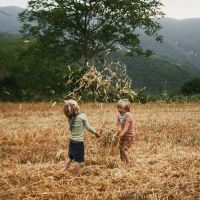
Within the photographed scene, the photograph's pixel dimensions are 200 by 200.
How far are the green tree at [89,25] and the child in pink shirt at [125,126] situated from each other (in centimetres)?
2927

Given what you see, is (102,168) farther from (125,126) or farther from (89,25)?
(89,25)

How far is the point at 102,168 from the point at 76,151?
0.65 metres

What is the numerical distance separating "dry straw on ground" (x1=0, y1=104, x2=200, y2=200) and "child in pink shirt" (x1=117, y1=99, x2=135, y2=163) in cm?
29

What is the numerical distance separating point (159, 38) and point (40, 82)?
1067cm

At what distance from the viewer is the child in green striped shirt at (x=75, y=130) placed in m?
9.07

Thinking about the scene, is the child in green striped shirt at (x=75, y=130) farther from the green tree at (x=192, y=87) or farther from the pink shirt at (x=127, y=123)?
the green tree at (x=192, y=87)

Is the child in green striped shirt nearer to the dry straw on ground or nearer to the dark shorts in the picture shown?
the dark shorts

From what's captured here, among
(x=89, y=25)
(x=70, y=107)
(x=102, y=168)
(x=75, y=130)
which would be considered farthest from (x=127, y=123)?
(x=89, y=25)

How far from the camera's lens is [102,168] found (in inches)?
371

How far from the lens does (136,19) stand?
39562 mm

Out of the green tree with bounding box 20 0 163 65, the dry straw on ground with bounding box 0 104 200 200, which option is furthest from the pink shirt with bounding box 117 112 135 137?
the green tree with bounding box 20 0 163 65

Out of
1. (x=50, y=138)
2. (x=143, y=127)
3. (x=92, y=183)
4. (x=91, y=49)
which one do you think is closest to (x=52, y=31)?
(x=91, y=49)

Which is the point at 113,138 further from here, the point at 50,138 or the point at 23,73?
the point at 23,73

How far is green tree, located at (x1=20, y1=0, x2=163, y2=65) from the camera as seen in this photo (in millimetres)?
39531
